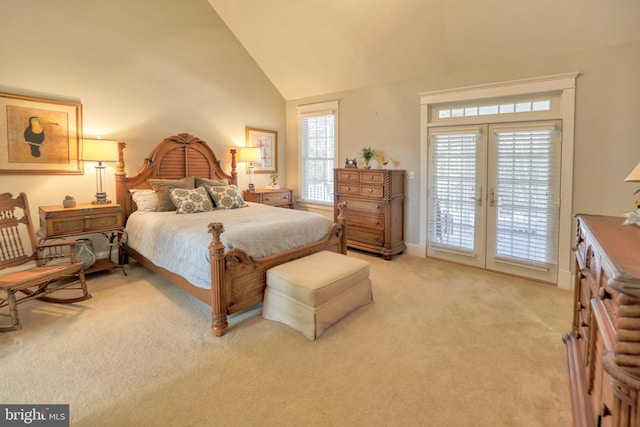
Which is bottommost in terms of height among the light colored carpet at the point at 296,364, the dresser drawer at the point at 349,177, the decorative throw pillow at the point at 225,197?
the light colored carpet at the point at 296,364

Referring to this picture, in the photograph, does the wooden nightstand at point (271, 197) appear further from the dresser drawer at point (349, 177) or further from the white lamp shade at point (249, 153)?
the dresser drawer at point (349, 177)

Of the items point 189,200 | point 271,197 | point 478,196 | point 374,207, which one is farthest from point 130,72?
point 478,196

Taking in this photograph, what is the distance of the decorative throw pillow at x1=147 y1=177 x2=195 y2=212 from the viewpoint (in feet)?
13.5

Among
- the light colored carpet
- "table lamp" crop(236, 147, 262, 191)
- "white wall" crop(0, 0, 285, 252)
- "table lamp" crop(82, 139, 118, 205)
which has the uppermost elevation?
"white wall" crop(0, 0, 285, 252)

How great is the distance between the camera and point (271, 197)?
5.72 meters

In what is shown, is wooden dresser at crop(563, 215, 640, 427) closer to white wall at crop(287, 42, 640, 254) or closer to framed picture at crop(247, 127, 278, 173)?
white wall at crop(287, 42, 640, 254)

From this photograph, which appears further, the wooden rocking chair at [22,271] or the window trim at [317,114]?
the window trim at [317,114]

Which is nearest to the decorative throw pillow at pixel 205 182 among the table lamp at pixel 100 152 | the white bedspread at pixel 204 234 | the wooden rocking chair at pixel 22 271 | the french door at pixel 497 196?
the white bedspread at pixel 204 234

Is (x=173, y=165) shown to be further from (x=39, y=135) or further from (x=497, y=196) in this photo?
(x=497, y=196)

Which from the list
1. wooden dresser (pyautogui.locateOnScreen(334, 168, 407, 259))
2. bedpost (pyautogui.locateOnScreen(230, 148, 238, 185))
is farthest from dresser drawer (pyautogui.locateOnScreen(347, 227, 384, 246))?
bedpost (pyautogui.locateOnScreen(230, 148, 238, 185))

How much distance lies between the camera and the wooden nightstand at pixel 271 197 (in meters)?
5.52

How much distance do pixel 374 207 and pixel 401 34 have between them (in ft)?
7.40

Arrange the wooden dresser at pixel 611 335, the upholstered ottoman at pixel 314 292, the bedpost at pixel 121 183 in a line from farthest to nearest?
the bedpost at pixel 121 183
the upholstered ottoman at pixel 314 292
the wooden dresser at pixel 611 335

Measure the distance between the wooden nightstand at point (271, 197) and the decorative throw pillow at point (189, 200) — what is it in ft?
4.44
